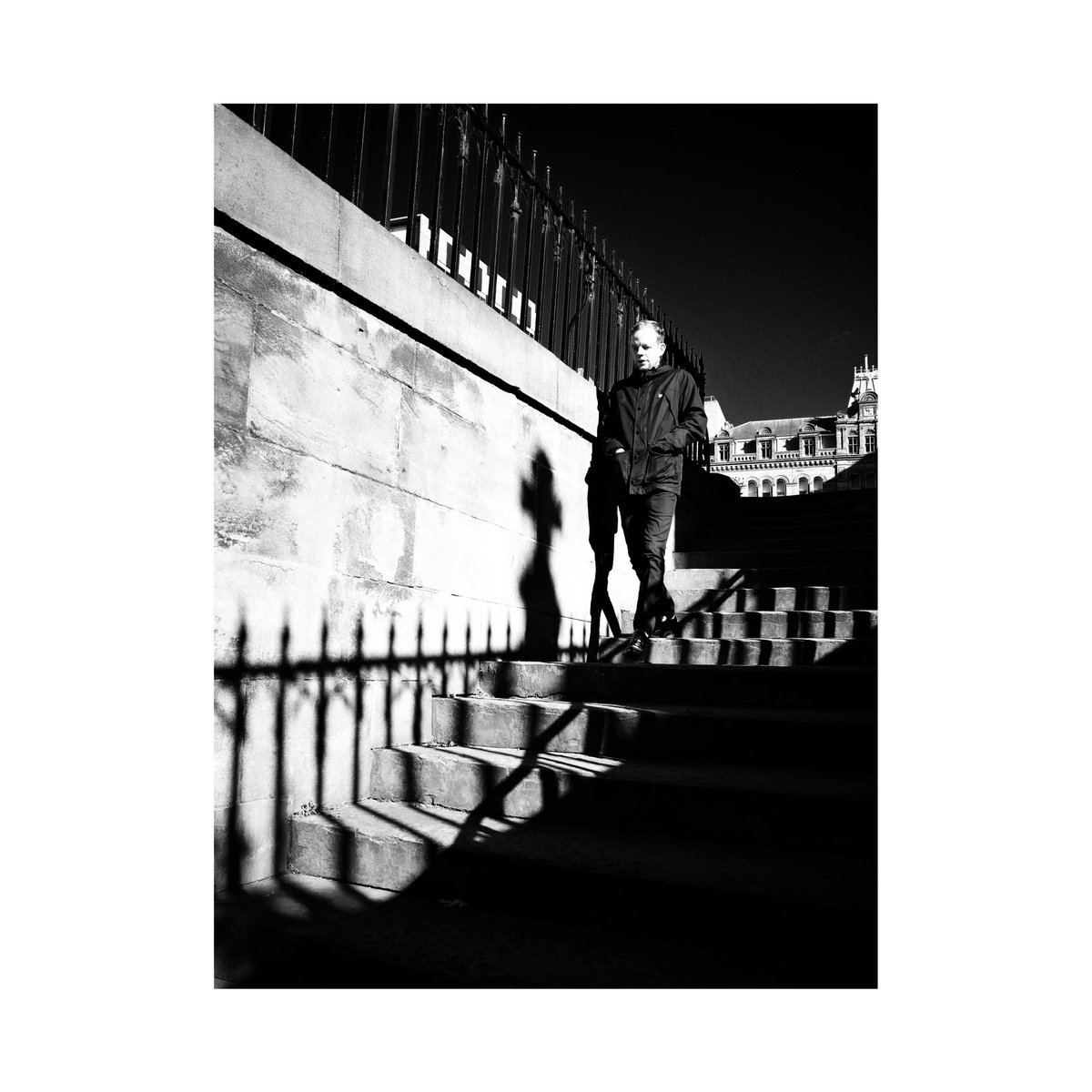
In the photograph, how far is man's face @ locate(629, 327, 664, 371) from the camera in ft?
16.2

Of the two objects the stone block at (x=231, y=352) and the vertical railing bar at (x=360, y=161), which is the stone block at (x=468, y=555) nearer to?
the stone block at (x=231, y=352)

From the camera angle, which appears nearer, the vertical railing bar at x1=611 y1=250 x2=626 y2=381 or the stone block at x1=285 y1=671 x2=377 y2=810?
the stone block at x1=285 y1=671 x2=377 y2=810

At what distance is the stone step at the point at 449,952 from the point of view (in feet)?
7.18

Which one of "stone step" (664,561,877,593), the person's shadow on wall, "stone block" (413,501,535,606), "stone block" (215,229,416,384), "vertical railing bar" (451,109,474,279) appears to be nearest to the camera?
"stone block" (215,229,416,384)

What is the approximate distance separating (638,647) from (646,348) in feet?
6.32

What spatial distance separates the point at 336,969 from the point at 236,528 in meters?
1.55

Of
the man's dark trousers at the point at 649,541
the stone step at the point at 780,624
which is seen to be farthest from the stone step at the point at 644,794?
the stone step at the point at 780,624

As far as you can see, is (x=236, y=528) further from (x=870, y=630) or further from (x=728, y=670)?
(x=870, y=630)

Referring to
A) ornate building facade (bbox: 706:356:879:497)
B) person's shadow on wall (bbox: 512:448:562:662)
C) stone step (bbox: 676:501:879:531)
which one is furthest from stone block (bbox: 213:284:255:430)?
ornate building facade (bbox: 706:356:879:497)

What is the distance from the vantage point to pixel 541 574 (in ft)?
17.3

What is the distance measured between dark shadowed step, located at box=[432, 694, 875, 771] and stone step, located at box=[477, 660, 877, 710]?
7 centimetres

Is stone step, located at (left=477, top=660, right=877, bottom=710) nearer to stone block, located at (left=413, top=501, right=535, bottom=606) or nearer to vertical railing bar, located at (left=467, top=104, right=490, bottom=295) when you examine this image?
stone block, located at (left=413, top=501, right=535, bottom=606)

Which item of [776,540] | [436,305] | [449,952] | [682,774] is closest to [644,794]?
[682,774]

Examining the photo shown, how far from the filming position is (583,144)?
3895 millimetres
